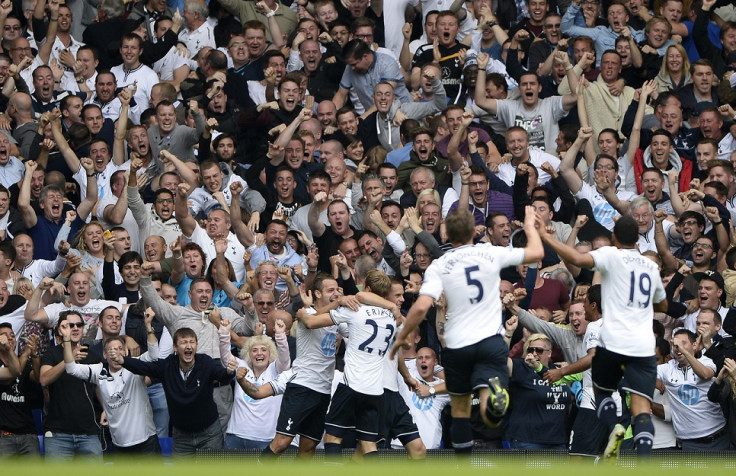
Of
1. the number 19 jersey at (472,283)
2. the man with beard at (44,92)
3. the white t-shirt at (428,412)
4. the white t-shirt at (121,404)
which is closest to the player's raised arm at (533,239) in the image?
the number 19 jersey at (472,283)

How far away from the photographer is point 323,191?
18344 millimetres

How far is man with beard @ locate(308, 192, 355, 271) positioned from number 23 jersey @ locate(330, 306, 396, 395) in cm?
342

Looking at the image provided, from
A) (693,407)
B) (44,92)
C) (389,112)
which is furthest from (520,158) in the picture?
(44,92)

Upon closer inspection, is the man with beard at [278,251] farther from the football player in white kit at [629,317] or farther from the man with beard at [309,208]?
the football player in white kit at [629,317]

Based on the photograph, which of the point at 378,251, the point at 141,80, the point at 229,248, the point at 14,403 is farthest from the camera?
the point at 141,80

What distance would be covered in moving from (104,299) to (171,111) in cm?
293

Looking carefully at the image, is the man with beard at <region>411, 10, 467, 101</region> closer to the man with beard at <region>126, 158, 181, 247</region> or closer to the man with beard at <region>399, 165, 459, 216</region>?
the man with beard at <region>399, 165, 459, 216</region>

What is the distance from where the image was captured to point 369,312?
14406 millimetres

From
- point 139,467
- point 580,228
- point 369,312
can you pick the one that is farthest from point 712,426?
point 139,467

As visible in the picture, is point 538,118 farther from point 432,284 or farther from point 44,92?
point 432,284

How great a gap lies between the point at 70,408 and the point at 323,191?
13.8 ft

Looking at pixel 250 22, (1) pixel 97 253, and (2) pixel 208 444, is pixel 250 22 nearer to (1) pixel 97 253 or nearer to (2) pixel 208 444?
(1) pixel 97 253

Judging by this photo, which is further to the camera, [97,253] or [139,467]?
[97,253]

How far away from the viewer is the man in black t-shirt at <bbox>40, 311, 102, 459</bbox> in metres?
16.1
